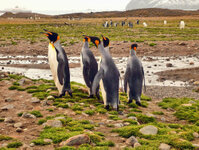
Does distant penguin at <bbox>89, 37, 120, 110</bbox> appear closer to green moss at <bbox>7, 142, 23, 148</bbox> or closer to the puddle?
green moss at <bbox>7, 142, 23, 148</bbox>

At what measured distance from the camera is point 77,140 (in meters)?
4.61

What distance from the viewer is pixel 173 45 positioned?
23.2m

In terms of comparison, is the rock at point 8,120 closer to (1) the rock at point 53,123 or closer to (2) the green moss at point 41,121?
(2) the green moss at point 41,121

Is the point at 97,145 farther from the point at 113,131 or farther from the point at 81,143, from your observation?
the point at 113,131

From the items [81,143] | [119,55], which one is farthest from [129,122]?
[119,55]

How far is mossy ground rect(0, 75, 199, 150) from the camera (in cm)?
482

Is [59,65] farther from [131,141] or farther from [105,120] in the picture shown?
[131,141]

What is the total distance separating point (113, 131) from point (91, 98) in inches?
125

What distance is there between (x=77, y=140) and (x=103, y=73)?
10.7 feet

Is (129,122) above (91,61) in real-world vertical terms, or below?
below

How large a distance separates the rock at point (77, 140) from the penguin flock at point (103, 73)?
2908 millimetres

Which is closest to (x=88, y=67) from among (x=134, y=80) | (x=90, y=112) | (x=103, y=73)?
(x=103, y=73)

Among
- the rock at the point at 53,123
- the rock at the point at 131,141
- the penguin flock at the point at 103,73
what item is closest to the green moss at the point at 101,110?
the penguin flock at the point at 103,73

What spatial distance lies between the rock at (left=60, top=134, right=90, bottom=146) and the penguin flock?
2.91m
